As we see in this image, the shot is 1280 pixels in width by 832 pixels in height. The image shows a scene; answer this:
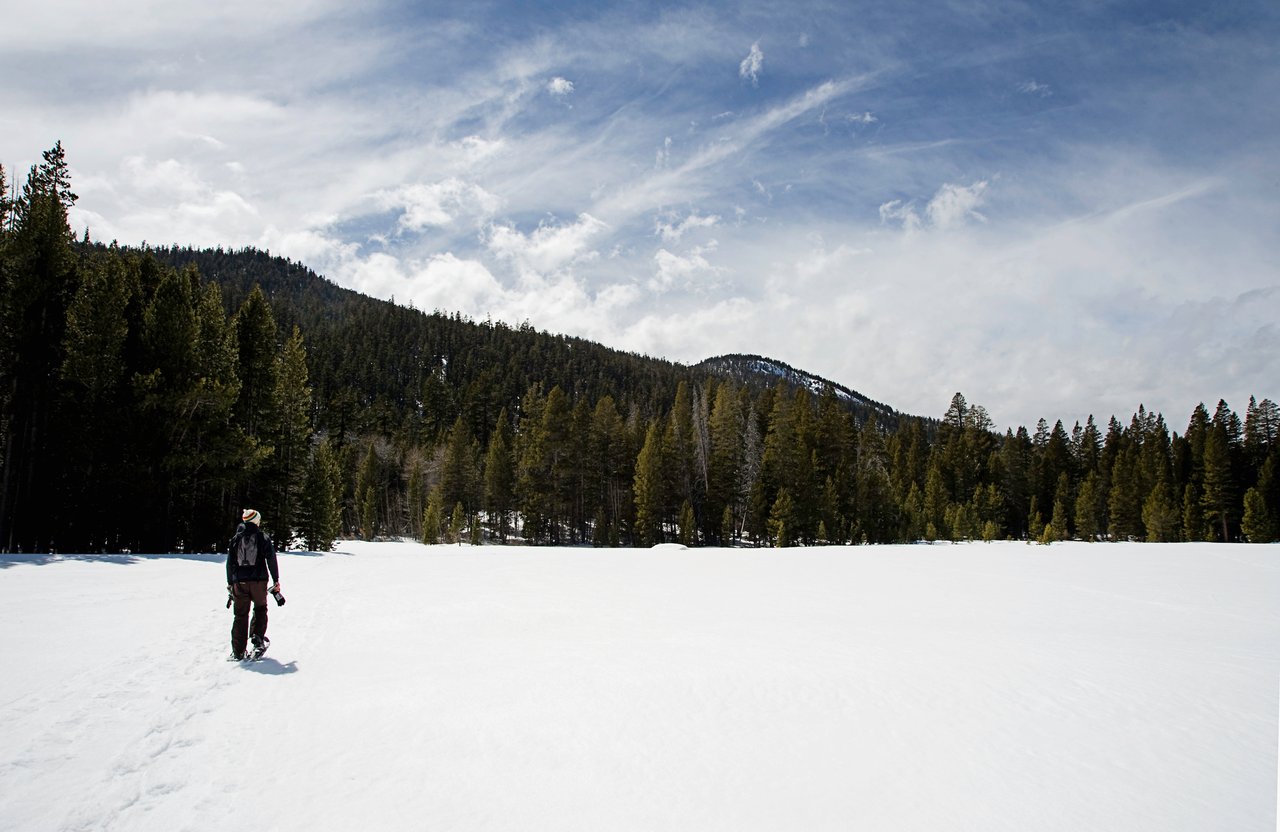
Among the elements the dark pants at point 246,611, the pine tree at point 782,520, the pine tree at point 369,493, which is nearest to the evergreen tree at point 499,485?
the pine tree at point 369,493

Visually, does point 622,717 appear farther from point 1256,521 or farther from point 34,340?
point 1256,521

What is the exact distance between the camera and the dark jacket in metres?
9.45

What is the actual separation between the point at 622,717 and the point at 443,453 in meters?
67.3

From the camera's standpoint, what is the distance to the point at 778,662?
9344 millimetres

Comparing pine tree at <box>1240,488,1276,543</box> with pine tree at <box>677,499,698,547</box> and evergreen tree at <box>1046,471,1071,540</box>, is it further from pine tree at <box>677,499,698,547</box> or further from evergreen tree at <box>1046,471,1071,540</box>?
pine tree at <box>677,499,698,547</box>

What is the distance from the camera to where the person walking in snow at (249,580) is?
29.9ft

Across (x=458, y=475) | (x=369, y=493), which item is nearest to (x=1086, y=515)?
(x=458, y=475)

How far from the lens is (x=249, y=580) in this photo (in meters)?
9.43

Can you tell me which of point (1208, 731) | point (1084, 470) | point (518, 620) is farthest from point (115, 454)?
point (1084, 470)

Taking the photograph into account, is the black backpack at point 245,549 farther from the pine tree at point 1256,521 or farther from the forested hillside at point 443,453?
the pine tree at point 1256,521

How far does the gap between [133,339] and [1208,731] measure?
33.6 metres

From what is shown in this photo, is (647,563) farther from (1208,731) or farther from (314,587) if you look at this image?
(1208,731)

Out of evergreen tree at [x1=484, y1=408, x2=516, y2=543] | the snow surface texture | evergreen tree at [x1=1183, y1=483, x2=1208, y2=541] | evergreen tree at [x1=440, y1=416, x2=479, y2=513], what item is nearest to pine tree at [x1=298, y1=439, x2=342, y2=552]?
the snow surface texture

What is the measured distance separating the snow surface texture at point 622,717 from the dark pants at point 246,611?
17.1 inches
